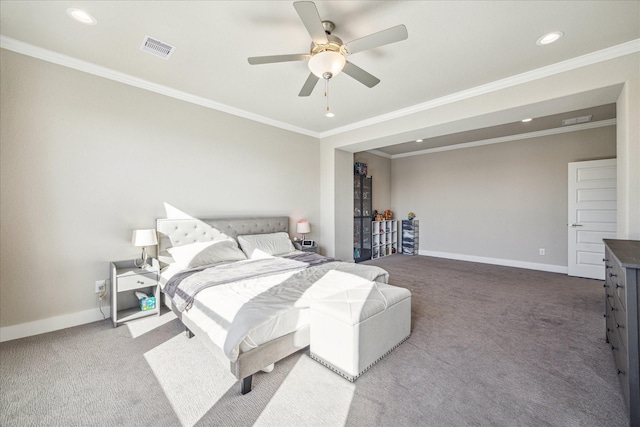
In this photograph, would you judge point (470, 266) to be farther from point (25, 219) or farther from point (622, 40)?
point (25, 219)

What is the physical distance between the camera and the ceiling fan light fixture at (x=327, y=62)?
210 centimetres

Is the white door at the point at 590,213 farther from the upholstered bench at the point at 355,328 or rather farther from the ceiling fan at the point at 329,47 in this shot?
the ceiling fan at the point at 329,47

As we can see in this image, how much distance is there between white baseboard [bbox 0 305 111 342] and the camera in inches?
99.2

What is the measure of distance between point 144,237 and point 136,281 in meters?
0.49

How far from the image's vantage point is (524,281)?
179 inches

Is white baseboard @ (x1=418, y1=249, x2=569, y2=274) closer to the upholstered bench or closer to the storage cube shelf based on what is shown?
the storage cube shelf

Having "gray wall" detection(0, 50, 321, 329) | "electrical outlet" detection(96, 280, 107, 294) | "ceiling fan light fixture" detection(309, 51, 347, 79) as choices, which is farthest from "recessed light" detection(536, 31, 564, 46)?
"electrical outlet" detection(96, 280, 107, 294)

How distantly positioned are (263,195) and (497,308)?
3790mm

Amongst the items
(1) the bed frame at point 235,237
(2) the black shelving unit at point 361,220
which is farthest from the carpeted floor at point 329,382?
(2) the black shelving unit at point 361,220

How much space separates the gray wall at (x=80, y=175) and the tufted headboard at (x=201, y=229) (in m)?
0.18

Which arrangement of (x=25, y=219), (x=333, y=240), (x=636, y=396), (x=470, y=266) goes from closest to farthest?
(x=636, y=396) < (x=25, y=219) < (x=333, y=240) < (x=470, y=266)

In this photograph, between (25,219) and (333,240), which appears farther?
(333,240)

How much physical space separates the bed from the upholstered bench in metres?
0.14

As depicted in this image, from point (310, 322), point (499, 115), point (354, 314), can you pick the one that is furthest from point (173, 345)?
point (499, 115)
